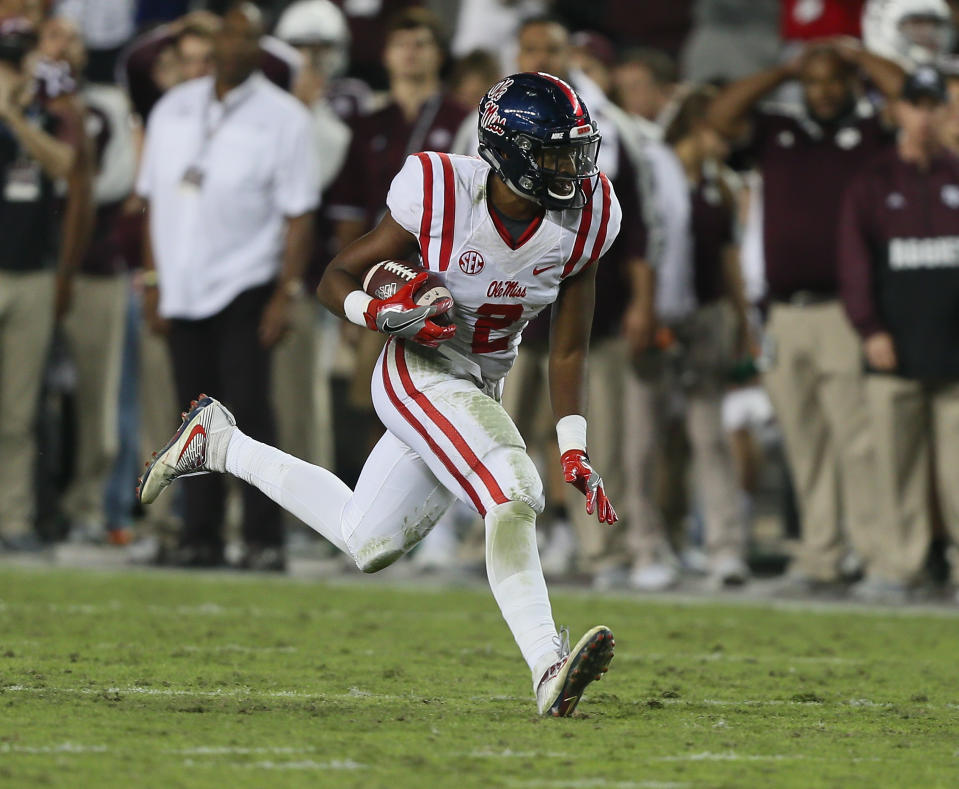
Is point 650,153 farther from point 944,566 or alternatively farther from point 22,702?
point 22,702

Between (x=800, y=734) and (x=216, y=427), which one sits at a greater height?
(x=216, y=427)

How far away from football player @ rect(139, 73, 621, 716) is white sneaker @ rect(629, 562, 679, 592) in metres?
3.54

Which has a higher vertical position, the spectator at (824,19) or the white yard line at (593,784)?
the spectator at (824,19)

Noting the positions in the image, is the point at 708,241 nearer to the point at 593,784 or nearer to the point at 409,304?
the point at 409,304

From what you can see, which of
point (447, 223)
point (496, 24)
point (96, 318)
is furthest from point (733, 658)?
point (496, 24)

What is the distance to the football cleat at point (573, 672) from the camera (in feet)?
15.3

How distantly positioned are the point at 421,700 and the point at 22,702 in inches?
40.7

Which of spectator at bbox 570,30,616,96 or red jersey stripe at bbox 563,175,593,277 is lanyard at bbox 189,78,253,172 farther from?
red jersey stripe at bbox 563,175,593,277

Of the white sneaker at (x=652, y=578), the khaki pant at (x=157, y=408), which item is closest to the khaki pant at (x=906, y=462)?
the white sneaker at (x=652, y=578)

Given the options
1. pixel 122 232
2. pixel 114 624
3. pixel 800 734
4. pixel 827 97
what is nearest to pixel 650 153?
pixel 827 97

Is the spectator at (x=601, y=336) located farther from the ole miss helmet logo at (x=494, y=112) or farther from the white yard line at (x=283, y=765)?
the white yard line at (x=283, y=765)

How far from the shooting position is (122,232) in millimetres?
10211

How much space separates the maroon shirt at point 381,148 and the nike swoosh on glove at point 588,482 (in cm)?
412

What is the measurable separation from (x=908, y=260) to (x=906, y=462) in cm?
89
